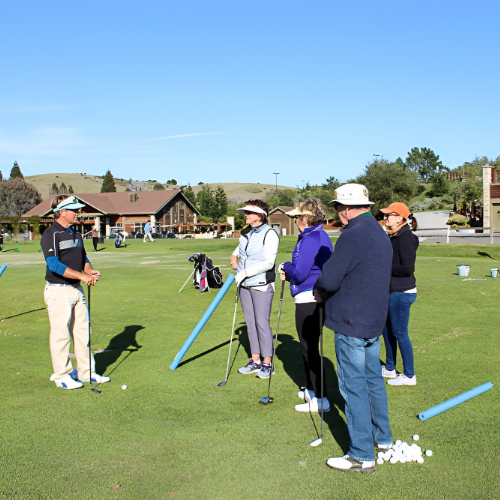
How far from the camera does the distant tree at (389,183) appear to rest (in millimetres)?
83938

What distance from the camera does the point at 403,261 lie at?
6.36 metres

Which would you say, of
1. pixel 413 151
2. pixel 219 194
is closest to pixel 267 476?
pixel 219 194

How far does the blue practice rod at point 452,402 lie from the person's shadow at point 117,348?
4093 millimetres

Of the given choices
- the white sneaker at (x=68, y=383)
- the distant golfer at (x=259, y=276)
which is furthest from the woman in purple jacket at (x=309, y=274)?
the white sneaker at (x=68, y=383)

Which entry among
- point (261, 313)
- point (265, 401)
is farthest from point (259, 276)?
point (265, 401)

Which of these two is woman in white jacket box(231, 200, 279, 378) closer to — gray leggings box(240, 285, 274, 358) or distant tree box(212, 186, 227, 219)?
gray leggings box(240, 285, 274, 358)

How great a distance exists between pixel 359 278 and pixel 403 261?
2.22 metres

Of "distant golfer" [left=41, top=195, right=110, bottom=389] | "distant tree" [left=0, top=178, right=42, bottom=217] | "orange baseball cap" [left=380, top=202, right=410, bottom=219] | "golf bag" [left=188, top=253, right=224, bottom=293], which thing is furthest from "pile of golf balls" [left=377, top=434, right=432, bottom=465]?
"distant tree" [left=0, top=178, right=42, bottom=217]

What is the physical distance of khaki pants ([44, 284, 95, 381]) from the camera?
6.39m

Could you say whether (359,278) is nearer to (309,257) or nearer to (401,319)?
(309,257)

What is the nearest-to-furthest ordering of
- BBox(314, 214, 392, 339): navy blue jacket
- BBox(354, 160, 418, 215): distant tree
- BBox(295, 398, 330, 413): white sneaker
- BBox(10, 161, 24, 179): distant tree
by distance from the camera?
BBox(314, 214, 392, 339): navy blue jacket → BBox(295, 398, 330, 413): white sneaker → BBox(354, 160, 418, 215): distant tree → BBox(10, 161, 24, 179): distant tree

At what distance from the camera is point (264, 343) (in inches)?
276

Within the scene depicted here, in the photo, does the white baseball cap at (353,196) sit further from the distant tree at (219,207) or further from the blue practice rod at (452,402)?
the distant tree at (219,207)

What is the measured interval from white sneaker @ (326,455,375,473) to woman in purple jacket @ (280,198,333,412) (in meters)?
1.25
